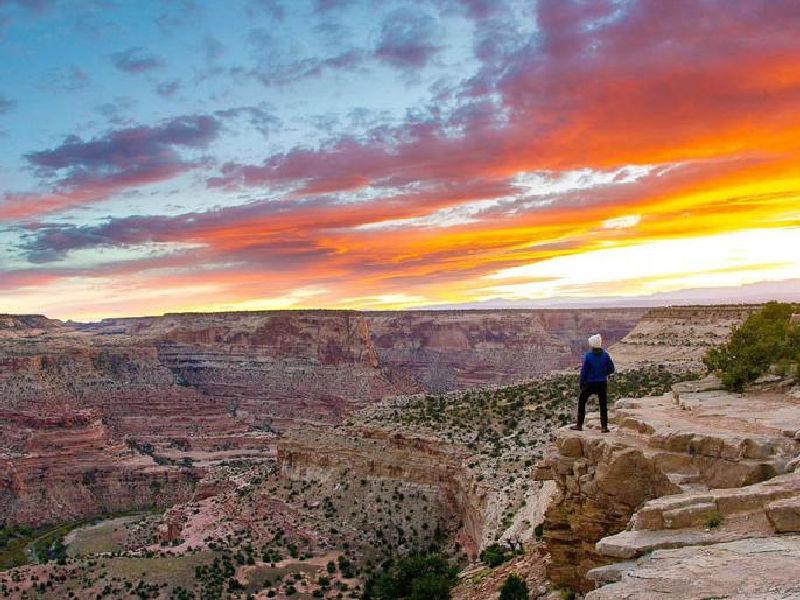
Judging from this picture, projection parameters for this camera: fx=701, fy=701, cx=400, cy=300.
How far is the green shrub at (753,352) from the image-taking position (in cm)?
1748

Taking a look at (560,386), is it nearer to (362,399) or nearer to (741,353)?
(741,353)

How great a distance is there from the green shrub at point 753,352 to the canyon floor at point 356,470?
0.69m

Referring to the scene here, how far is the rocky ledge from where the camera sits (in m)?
7.44

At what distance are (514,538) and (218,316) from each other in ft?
305

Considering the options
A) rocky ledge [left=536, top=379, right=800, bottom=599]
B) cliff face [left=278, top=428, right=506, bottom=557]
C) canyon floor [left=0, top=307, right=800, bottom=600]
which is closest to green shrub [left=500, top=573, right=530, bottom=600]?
canyon floor [left=0, top=307, right=800, bottom=600]

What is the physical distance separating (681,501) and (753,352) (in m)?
10.5

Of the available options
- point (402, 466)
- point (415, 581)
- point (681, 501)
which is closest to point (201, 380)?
point (402, 466)

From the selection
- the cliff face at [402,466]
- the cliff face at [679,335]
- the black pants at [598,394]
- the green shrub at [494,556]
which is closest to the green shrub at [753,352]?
the black pants at [598,394]

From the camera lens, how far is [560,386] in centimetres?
3972

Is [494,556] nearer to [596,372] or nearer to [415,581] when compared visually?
[415,581]

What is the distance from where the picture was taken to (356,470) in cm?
3428

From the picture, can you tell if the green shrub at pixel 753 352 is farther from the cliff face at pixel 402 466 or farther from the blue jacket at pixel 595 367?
the cliff face at pixel 402 466

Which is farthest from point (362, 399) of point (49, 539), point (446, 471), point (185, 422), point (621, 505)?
point (621, 505)

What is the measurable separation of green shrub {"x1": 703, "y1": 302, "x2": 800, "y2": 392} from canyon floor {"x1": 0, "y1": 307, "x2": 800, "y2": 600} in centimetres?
69
